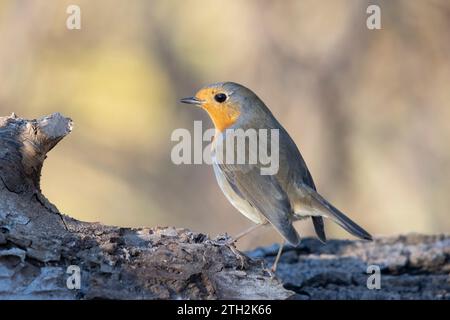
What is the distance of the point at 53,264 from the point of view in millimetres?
3215

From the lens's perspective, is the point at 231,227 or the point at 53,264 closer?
the point at 53,264

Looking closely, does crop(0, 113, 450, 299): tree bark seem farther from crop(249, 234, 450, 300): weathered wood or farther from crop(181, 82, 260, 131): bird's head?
crop(181, 82, 260, 131): bird's head

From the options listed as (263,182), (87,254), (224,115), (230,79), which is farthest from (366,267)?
(230,79)

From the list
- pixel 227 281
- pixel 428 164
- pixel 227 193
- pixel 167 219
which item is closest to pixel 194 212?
pixel 167 219

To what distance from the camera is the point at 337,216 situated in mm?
4082

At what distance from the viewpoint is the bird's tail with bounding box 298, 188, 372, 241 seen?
3.97 meters

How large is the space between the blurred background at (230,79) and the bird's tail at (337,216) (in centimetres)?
316

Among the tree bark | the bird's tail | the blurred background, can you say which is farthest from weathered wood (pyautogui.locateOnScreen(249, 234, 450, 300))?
the blurred background

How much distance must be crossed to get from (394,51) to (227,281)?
15.7 feet

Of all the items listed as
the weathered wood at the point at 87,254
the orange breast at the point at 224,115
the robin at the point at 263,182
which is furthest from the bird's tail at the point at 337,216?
the orange breast at the point at 224,115

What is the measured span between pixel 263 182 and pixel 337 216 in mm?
466

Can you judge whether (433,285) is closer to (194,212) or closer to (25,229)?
(25,229)

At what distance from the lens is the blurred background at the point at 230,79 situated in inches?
297
